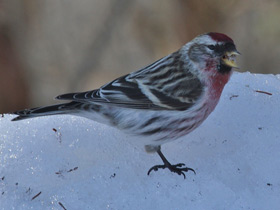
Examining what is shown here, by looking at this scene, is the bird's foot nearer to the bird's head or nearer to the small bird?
the small bird

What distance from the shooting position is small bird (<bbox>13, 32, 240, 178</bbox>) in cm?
299

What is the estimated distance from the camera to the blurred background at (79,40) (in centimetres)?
623

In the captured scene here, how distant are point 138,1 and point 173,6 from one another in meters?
0.42

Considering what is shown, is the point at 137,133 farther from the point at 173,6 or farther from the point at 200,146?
the point at 173,6

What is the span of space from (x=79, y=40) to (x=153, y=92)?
3.62m

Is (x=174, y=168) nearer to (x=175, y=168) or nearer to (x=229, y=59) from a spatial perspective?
(x=175, y=168)

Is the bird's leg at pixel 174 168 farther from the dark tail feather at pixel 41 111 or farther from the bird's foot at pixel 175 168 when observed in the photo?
the dark tail feather at pixel 41 111

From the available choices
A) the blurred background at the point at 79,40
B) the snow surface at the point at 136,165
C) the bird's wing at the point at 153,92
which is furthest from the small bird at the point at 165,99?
the blurred background at the point at 79,40

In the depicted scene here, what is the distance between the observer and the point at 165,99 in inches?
118

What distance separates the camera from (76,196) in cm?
267

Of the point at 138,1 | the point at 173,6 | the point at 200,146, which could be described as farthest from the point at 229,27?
the point at 200,146

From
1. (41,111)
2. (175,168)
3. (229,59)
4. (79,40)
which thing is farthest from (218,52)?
(79,40)

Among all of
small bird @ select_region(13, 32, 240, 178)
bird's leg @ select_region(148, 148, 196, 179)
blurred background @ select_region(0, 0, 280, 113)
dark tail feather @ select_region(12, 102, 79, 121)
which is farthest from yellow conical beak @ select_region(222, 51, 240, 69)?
blurred background @ select_region(0, 0, 280, 113)

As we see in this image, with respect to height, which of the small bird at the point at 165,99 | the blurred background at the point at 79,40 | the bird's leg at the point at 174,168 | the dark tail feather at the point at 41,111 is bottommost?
the blurred background at the point at 79,40
